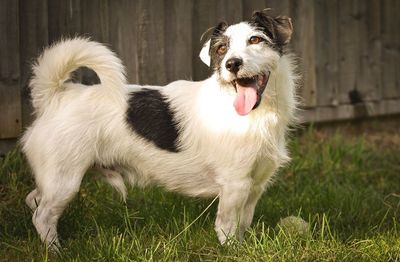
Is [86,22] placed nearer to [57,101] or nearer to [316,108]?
[57,101]

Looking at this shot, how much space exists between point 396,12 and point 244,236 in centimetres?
490

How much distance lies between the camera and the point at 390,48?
875 centimetres

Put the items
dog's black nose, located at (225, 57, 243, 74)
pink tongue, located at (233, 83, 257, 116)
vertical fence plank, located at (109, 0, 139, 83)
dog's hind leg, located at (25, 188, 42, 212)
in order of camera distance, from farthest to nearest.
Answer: vertical fence plank, located at (109, 0, 139, 83) → dog's hind leg, located at (25, 188, 42, 212) → pink tongue, located at (233, 83, 257, 116) → dog's black nose, located at (225, 57, 243, 74)

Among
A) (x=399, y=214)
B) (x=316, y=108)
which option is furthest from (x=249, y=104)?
(x=316, y=108)

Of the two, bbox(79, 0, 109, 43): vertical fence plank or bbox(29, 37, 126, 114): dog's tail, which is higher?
bbox(79, 0, 109, 43): vertical fence plank

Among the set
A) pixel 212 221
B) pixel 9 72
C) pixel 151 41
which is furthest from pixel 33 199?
pixel 151 41

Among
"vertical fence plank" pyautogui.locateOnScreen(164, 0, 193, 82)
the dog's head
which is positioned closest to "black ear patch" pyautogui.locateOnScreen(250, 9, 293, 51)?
the dog's head

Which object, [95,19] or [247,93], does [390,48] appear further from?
[247,93]

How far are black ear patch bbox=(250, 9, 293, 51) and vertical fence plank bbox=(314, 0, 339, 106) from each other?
337 centimetres

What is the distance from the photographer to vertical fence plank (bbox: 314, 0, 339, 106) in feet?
26.3

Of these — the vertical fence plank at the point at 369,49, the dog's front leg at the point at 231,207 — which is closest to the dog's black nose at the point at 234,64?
the dog's front leg at the point at 231,207

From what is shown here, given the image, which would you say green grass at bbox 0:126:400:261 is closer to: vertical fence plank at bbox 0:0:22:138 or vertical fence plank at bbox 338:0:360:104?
vertical fence plank at bbox 0:0:22:138

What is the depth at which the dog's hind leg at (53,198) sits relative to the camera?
456 cm

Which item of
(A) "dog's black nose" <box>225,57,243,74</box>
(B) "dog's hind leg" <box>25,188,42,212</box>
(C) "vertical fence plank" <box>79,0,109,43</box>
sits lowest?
(B) "dog's hind leg" <box>25,188,42,212</box>
